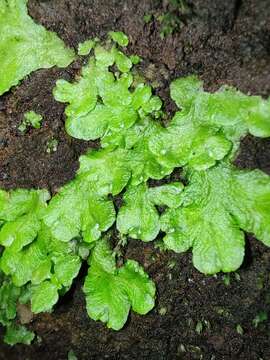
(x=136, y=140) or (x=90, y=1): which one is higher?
(x=90, y=1)

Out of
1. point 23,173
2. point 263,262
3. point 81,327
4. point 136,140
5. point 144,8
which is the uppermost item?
point 144,8

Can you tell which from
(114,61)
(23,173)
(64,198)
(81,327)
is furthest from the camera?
(81,327)

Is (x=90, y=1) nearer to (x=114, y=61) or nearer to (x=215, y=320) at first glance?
(x=114, y=61)

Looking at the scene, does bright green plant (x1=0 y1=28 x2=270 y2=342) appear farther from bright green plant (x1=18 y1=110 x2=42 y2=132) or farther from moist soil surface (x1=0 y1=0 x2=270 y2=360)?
bright green plant (x1=18 y1=110 x2=42 y2=132)

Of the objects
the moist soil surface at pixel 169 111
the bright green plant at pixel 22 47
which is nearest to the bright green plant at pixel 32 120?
the moist soil surface at pixel 169 111

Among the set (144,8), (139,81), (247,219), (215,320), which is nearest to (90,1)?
(144,8)

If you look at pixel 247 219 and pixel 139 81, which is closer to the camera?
pixel 247 219

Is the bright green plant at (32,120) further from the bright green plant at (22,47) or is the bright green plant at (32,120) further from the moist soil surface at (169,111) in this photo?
the bright green plant at (22,47)

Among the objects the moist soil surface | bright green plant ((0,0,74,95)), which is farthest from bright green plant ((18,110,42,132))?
bright green plant ((0,0,74,95))
